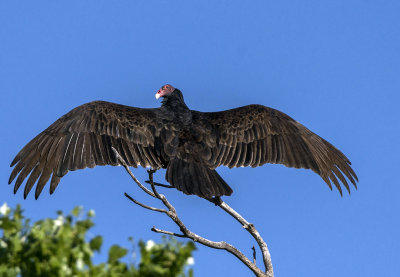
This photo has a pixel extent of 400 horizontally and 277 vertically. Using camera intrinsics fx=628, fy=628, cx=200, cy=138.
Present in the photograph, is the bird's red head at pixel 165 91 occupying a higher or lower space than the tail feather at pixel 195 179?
higher

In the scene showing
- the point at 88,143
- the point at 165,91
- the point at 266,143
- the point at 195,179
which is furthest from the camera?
the point at 165,91

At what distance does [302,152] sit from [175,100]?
168 cm

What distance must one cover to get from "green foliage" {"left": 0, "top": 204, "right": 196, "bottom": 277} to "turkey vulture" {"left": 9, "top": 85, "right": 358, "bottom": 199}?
3659 millimetres

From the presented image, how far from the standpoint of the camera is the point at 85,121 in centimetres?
720

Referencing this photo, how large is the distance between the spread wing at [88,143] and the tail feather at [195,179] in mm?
431

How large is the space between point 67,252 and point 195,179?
4071mm

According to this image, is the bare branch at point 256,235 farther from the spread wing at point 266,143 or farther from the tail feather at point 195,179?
the spread wing at point 266,143

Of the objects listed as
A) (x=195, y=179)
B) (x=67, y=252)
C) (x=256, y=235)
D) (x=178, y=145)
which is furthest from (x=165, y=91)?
(x=67, y=252)

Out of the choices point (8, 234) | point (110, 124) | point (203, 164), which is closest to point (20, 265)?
point (8, 234)

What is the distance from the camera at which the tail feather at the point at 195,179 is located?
6.18 metres

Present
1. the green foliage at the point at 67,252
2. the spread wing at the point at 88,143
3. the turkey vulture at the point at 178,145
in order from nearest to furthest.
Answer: the green foliage at the point at 67,252, the turkey vulture at the point at 178,145, the spread wing at the point at 88,143

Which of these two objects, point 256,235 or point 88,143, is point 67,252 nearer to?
point 256,235

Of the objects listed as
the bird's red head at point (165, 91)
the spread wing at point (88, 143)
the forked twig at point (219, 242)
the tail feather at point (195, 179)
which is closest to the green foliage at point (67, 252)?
the forked twig at point (219, 242)

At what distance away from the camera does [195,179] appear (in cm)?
636
